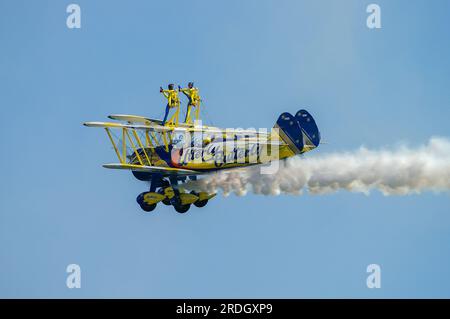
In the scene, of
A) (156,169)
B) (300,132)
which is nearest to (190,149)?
(156,169)

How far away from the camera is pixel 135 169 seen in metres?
42.2

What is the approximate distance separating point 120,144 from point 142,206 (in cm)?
247

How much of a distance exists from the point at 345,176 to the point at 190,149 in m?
5.76

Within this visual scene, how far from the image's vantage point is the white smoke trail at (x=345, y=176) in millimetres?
39500

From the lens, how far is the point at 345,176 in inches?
1635

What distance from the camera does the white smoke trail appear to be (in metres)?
39.5

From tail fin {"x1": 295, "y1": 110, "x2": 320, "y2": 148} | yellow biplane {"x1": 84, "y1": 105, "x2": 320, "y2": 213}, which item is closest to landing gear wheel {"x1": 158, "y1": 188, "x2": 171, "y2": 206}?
yellow biplane {"x1": 84, "y1": 105, "x2": 320, "y2": 213}

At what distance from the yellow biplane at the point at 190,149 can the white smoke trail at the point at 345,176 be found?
85 centimetres

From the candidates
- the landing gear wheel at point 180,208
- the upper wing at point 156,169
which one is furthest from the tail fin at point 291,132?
the landing gear wheel at point 180,208

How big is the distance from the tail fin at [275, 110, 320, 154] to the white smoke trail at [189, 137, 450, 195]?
1.11 m

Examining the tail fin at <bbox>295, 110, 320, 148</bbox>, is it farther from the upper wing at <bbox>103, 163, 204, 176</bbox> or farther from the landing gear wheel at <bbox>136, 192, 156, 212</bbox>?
the landing gear wheel at <bbox>136, 192, 156, 212</bbox>

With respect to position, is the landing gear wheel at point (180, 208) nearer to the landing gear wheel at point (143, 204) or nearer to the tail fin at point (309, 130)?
the landing gear wheel at point (143, 204)
